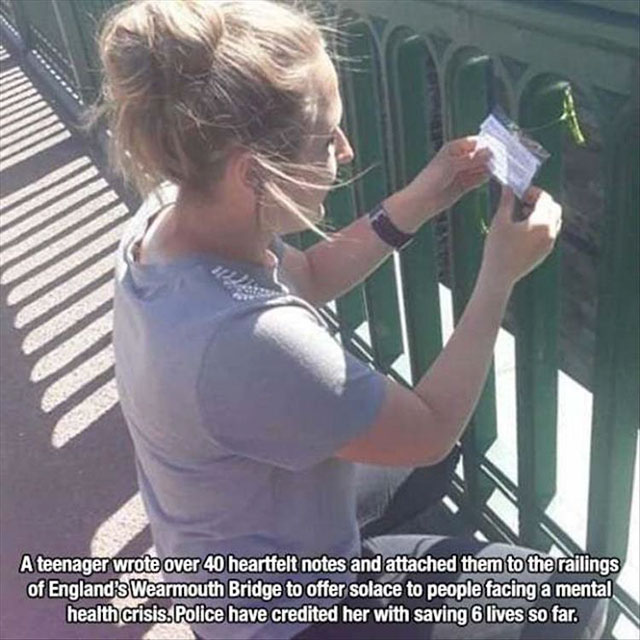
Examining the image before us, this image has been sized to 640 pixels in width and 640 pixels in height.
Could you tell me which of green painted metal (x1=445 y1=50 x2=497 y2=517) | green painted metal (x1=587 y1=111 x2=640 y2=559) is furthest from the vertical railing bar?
green painted metal (x1=445 y1=50 x2=497 y2=517)

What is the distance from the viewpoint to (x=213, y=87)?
1495 millimetres

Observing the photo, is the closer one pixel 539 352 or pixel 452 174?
pixel 452 174

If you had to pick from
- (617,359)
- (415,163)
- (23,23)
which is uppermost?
(415,163)

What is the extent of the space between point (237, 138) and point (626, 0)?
0.58 metres

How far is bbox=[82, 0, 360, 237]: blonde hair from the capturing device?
1.50 m

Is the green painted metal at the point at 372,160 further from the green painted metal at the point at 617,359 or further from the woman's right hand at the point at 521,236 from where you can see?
the green painted metal at the point at 617,359

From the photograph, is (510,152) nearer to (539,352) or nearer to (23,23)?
(539,352)

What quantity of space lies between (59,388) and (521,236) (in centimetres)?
220

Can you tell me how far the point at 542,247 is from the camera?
1.68 m

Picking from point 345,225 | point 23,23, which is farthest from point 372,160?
point 23,23

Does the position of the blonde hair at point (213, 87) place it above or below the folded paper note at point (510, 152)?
above

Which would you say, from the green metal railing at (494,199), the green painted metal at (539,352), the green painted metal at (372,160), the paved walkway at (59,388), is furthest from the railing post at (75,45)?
the green painted metal at (539,352)

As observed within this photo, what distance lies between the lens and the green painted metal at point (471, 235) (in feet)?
6.38

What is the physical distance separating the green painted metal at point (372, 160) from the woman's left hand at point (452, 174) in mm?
342
